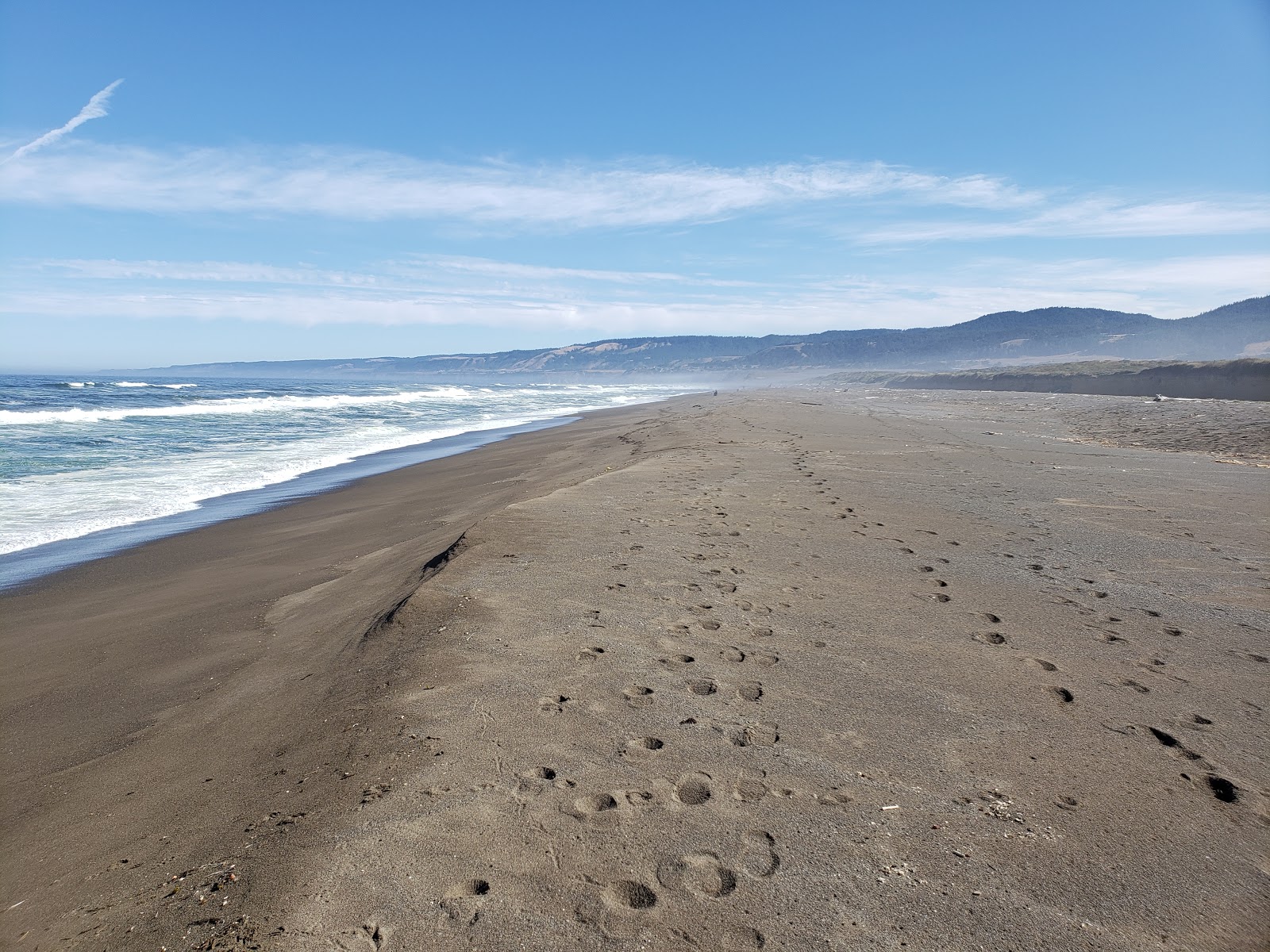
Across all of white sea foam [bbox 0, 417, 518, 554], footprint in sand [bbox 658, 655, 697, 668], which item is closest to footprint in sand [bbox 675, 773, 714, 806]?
footprint in sand [bbox 658, 655, 697, 668]

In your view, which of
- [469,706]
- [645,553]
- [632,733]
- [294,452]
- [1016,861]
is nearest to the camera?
[1016,861]

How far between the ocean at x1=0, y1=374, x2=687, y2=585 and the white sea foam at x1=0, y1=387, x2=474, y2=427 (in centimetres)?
9

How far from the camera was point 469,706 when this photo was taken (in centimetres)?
311

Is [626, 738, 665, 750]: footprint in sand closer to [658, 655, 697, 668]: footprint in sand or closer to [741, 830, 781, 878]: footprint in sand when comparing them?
[741, 830, 781, 878]: footprint in sand

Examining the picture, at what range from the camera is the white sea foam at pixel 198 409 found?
23.6m

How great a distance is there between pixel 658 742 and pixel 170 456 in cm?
1623

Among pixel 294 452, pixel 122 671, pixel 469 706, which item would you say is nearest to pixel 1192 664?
pixel 469 706

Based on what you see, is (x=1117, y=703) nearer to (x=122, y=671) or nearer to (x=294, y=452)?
(x=122, y=671)

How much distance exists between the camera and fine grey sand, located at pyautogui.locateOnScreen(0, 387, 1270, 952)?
2037 millimetres

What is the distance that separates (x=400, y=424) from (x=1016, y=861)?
26558 mm

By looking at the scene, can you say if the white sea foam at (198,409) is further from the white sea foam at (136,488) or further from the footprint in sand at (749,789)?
the footprint in sand at (749,789)

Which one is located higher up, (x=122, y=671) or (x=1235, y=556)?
(x=1235, y=556)

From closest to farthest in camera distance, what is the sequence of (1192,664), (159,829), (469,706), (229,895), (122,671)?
(229,895)
(159,829)
(469,706)
(1192,664)
(122,671)

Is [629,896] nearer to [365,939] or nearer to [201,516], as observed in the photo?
[365,939]
